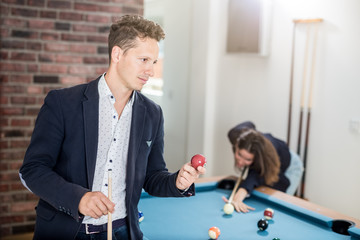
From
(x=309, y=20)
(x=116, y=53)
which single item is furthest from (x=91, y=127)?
(x=309, y=20)

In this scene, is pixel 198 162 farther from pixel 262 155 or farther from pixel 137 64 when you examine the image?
pixel 262 155

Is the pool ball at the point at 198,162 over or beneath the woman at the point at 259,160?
over

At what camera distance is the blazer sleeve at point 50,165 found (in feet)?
4.55

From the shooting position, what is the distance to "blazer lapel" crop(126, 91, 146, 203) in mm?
1608

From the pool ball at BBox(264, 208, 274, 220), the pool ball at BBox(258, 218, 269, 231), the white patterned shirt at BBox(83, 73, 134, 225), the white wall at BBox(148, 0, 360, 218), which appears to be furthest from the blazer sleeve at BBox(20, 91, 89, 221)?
the white wall at BBox(148, 0, 360, 218)

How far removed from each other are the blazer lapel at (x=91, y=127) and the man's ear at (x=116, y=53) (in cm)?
15

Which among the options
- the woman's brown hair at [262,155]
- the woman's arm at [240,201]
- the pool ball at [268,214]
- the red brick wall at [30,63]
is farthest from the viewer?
the red brick wall at [30,63]

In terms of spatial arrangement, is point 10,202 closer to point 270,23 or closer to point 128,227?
point 128,227

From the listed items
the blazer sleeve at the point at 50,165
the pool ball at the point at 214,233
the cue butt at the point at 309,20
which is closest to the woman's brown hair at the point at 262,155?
the pool ball at the point at 214,233

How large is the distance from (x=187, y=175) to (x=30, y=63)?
196 cm

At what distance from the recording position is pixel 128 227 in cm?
165

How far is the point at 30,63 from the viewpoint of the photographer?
3.05 metres

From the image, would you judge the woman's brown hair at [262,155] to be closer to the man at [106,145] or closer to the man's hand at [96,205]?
the man at [106,145]

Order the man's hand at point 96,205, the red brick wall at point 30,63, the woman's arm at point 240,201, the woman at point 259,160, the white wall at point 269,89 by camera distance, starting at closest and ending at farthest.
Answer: the man's hand at point 96,205
the woman's arm at point 240,201
the woman at point 259,160
the red brick wall at point 30,63
the white wall at point 269,89
